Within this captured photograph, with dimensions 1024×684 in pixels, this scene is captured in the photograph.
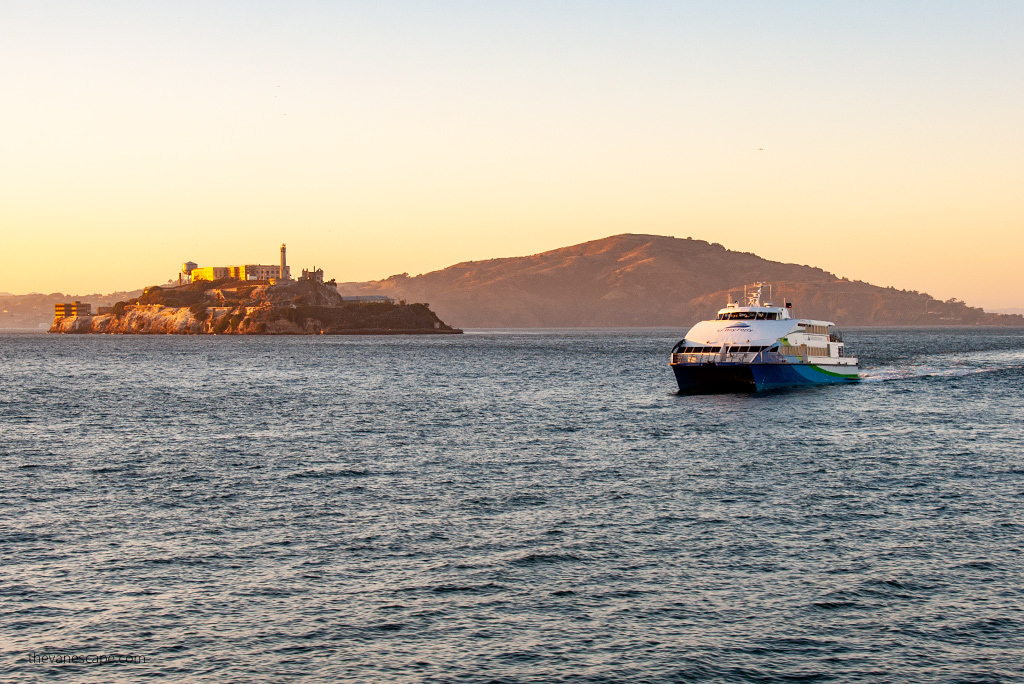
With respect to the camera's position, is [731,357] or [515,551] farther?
[731,357]

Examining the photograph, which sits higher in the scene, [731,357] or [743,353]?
[743,353]

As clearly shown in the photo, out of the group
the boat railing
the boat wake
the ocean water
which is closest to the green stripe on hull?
the boat wake

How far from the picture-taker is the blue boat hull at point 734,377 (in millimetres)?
72875

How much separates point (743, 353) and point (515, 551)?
5224cm

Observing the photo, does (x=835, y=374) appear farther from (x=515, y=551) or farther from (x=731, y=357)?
(x=515, y=551)

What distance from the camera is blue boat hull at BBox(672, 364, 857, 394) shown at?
7288cm

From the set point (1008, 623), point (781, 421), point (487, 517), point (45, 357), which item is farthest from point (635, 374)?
point (45, 357)

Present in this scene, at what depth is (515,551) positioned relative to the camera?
964 inches

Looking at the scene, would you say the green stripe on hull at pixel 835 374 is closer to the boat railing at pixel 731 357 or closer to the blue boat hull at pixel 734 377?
the blue boat hull at pixel 734 377

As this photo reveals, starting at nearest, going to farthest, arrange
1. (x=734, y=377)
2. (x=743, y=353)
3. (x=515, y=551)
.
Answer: (x=515, y=551)
(x=734, y=377)
(x=743, y=353)

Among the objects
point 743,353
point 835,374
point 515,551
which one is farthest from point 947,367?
point 515,551

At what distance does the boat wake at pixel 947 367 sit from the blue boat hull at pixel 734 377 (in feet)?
71.6

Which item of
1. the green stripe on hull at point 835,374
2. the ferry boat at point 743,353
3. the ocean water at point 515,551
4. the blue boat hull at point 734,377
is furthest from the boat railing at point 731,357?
the ocean water at point 515,551

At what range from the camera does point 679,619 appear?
62.8 feet
